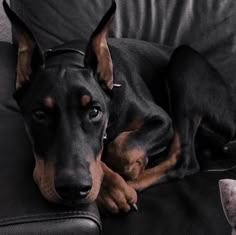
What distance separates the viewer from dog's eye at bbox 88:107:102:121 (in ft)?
4.54

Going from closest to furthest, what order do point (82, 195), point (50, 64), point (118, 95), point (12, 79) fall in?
point (82, 195), point (50, 64), point (118, 95), point (12, 79)

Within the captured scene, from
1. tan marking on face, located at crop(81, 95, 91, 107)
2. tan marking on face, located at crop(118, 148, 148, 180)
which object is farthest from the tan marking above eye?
tan marking on face, located at crop(118, 148, 148, 180)

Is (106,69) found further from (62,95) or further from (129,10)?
(129,10)

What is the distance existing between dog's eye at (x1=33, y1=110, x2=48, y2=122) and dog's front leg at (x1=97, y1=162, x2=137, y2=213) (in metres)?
0.22

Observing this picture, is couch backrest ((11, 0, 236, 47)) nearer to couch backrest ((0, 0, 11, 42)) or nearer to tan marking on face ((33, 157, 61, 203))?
couch backrest ((0, 0, 11, 42))

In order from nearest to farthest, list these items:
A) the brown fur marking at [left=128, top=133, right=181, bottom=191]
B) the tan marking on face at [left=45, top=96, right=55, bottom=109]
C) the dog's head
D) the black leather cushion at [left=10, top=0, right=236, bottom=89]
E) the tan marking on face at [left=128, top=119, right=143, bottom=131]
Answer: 1. the dog's head
2. the tan marking on face at [left=45, top=96, right=55, bottom=109]
3. the brown fur marking at [left=128, top=133, right=181, bottom=191]
4. the tan marking on face at [left=128, top=119, right=143, bottom=131]
5. the black leather cushion at [left=10, top=0, right=236, bottom=89]

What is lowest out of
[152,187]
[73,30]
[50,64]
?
[152,187]

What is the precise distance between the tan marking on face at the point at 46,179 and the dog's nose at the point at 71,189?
0.01 metres

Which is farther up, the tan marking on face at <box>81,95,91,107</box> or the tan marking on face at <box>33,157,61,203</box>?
the tan marking on face at <box>81,95,91,107</box>

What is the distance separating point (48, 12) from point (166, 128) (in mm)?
611

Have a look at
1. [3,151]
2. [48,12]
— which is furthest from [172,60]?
[3,151]

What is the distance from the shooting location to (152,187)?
61.7 inches

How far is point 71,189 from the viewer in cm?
120

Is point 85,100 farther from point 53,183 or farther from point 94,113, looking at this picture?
point 53,183
